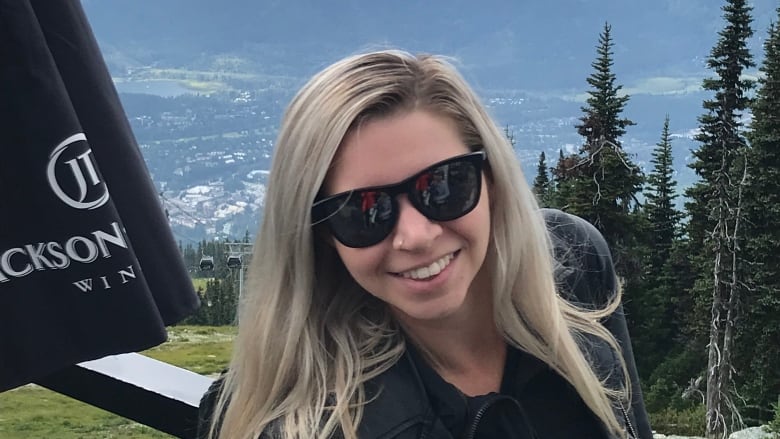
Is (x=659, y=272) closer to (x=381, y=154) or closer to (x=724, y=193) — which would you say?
(x=724, y=193)

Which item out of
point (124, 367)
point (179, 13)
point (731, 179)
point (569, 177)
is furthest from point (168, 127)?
point (179, 13)

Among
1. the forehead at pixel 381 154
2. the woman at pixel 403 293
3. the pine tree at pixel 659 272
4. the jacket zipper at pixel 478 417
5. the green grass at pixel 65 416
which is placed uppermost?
the forehead at pixel 381 154

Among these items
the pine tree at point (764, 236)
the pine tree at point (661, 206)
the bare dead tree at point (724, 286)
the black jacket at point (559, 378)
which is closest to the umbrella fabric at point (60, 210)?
the black jacket at point (559, 378)

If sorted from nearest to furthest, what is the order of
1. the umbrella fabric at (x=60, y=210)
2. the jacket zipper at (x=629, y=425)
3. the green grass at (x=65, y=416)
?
1. the umbrella fabric at (x=60, y=210)
2. the jacket zipper at (x=629, y=425)
3. the green grass at (x=65, y=416)

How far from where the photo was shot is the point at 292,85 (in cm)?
142

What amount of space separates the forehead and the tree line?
22022 millimetres

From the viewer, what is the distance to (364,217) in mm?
1339

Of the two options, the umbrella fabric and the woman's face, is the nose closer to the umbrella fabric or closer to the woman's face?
the woman's face

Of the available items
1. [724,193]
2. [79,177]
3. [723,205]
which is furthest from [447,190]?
[724,193]

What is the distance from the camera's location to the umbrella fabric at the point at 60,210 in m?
1.22

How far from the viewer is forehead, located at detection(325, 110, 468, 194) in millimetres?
1324

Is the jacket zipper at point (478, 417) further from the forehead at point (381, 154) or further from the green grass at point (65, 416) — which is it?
the green grass at point (65, 416)

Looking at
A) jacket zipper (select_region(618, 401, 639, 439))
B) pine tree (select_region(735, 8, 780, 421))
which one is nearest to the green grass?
jacket zipper (select_region(618, 401, 639, 439))

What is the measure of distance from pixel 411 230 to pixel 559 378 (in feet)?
1.26
